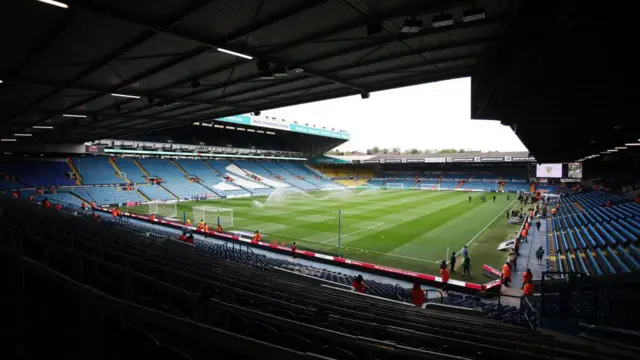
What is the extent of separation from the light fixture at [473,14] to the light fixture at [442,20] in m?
0.41

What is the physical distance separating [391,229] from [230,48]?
21446 millimetres

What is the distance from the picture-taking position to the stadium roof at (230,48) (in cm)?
666

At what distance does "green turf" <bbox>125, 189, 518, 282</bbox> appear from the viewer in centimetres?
1933

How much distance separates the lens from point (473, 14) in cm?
610

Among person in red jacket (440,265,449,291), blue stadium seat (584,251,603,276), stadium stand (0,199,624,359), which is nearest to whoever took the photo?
stadium stand (0,199,624,359)

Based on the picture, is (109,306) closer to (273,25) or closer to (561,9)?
(561,9)

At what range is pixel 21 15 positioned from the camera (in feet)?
22.6

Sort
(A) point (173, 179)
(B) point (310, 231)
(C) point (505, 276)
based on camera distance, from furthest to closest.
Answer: (A) point (173, 179) → (B) point (310, 231) → (C) point (505, 276)

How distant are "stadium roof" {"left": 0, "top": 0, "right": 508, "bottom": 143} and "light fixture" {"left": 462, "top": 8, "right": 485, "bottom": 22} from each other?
23mm

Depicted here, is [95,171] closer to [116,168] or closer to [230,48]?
[116,168]

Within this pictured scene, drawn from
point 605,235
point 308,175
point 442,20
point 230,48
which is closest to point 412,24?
point 442,20

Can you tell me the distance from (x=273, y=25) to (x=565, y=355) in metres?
8.08

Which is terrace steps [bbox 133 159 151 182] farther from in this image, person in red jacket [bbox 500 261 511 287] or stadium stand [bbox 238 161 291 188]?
person in red jacket [bbox 500 261 511 287]

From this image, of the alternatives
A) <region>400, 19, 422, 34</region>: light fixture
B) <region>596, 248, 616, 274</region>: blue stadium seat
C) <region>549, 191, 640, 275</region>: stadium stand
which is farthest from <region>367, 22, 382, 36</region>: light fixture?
<region>596, 248, 616, 274</region>: blue stadium seat
